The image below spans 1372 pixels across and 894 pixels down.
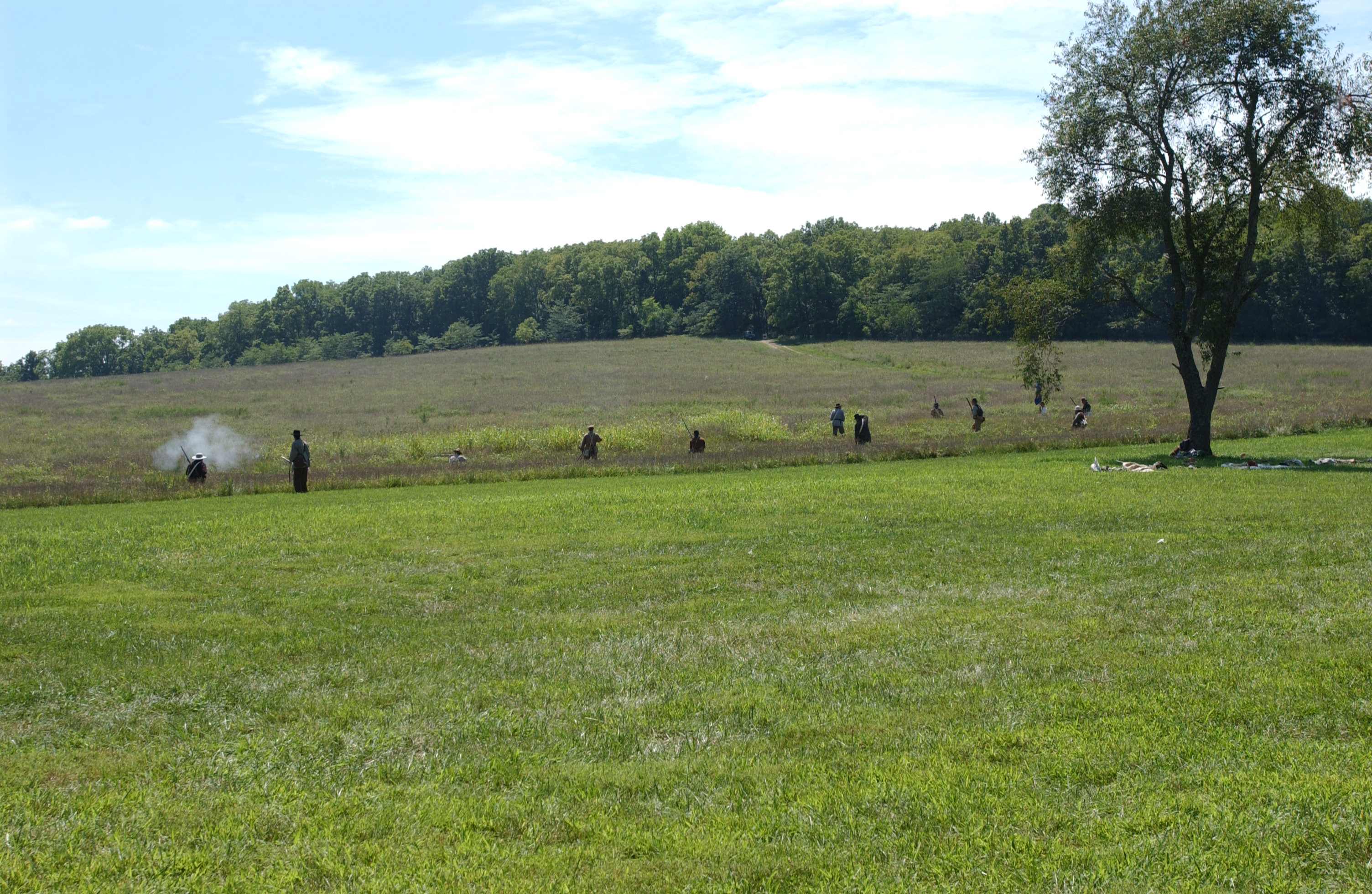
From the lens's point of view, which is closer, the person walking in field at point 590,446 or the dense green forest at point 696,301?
the person walking in field at point 590,446

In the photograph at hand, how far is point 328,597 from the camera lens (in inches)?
542

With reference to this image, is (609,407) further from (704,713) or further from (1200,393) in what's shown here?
(704,713)

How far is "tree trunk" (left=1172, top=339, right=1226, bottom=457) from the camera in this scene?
109 feet

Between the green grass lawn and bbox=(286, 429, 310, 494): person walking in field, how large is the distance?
13140 millimetres

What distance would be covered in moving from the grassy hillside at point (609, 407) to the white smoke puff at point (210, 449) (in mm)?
789

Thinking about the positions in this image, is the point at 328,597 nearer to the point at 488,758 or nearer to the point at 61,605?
the point at 61,605

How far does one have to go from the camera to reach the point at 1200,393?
1329 inches

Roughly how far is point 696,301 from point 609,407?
92.7 metres

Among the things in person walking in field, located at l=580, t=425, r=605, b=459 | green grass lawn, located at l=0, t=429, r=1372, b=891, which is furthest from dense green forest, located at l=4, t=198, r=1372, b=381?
green grass lawn, located at l=0, t=429, r=1372, b=891

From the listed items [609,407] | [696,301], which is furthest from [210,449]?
[696,301]

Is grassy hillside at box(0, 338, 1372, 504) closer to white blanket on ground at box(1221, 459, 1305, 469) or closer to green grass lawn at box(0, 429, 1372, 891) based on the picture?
white blanket on ground at box(1221, 459, 1305, 469)

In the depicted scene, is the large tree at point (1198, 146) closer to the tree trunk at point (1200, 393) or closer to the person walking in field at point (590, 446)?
the tree trunk at point (1200, 393)

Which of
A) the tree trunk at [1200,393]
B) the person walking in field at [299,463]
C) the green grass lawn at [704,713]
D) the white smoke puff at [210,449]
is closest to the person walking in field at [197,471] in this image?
the person walking in field at [299,463]

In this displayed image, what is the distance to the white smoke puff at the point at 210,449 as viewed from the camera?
42.2m
